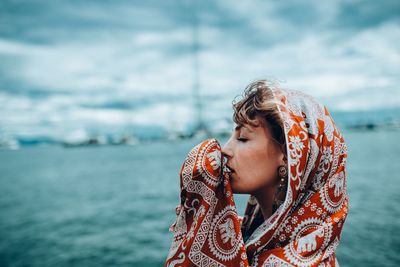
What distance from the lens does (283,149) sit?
1768 millimetres

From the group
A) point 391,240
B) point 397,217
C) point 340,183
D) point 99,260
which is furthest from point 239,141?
point 397,217

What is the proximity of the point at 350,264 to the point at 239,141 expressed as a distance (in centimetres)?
1392

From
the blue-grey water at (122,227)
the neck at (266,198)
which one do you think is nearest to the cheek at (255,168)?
Result: the neck at (266,198)

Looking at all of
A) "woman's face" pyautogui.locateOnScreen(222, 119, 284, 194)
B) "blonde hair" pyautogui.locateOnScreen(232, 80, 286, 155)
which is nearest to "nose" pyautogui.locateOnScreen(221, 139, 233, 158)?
"woman's face" pyautogui.locateOnScreen(222, 119, 284, 194)

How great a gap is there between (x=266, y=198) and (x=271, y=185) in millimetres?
124

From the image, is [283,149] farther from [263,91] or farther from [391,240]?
[391,240]

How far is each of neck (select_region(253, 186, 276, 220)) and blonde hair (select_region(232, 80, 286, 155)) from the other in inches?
12.0

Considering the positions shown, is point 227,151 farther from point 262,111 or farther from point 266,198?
point 266,198

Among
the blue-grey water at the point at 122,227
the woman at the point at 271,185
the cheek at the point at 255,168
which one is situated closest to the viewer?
the woman at the point at 271,185

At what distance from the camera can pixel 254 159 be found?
176 cm

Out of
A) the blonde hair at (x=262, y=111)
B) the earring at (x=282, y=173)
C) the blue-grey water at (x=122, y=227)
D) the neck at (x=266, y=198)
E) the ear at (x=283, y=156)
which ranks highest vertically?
the blonde hair at (x=262, y=111)

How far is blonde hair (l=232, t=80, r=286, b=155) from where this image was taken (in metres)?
1.76

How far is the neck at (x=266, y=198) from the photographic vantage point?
1.88 m

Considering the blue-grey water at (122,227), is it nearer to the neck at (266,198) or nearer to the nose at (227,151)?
the neck at (266,198)
